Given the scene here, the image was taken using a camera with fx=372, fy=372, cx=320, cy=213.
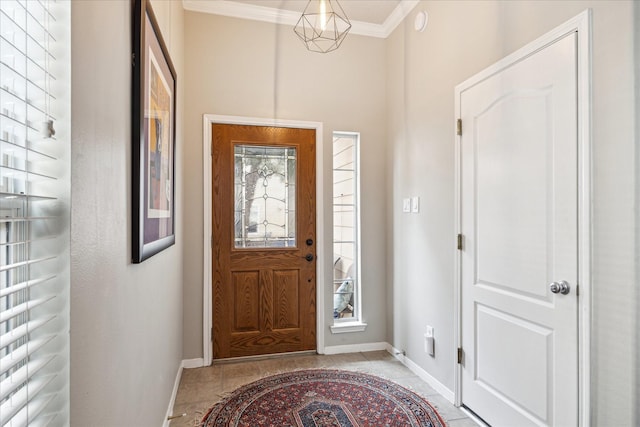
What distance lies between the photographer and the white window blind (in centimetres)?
67

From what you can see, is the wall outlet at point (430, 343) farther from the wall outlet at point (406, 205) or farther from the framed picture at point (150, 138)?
the framed picture at point (150, 138)

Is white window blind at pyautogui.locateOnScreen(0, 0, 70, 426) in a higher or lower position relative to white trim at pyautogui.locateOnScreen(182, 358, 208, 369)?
higher

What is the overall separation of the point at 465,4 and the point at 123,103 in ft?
7.11

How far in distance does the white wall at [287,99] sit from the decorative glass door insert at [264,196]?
0.97ft

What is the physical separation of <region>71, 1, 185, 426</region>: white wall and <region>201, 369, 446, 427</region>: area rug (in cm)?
77

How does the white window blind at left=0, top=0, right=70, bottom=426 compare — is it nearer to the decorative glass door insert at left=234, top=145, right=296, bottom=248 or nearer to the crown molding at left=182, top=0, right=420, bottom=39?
the decorative glass door insert at left=234, top=145, right=296, bottom=248

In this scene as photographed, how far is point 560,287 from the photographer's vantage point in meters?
1.72

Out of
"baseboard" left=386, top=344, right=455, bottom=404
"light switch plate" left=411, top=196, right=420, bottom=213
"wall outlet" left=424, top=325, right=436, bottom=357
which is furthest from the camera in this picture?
"light switch plate" left=411, top=196, right=420, bottom=213

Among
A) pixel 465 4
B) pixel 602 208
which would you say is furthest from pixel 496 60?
pixel 602 208

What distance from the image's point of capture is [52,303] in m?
0.79

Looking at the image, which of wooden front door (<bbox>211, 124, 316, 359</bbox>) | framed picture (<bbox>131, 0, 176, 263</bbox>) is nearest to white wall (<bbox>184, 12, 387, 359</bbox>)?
wooden front door (<bbox>211, 124, 316, 359</bbox>)

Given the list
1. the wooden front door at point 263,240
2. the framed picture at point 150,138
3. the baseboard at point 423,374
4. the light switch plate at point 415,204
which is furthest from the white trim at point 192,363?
the light switch plate at point 415,204

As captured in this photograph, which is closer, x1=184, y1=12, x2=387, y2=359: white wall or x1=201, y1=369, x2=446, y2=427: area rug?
x1=201, y1=369, x2=446, y2=427: area rug

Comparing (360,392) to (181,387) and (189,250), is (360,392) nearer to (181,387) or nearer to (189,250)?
(181,387)
